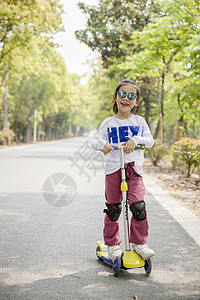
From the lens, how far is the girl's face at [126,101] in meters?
3.88

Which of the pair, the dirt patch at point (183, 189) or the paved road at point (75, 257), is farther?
the dirt patch at point (183, 189)

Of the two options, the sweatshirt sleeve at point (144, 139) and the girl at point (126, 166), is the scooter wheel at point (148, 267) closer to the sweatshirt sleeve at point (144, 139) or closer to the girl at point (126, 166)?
the girl at point (126, 166)

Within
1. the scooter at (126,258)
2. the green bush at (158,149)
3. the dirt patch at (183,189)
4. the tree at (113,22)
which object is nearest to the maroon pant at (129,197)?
the scooter at (126,258)

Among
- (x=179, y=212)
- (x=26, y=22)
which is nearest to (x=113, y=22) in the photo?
(x=26, y=22)

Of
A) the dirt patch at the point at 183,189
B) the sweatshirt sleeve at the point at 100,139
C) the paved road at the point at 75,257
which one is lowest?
the dirt patch at the point at 183,189

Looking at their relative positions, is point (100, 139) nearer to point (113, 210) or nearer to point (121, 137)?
point (121, 137)

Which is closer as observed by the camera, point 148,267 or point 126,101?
point 148,267

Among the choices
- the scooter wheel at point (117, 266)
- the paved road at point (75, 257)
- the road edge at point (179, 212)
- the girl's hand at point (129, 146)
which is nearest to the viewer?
the paved road at point (75, 257)

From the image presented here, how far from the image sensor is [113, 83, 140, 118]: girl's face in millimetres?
3885

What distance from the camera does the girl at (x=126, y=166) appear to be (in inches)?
146

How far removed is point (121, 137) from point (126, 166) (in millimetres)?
291

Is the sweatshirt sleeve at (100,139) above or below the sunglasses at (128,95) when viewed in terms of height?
below

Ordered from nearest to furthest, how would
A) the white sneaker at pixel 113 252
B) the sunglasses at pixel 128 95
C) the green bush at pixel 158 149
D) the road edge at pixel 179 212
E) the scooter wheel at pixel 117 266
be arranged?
the scooter wheel at pixel 117 266 < the white sneaker at pixel 113 252 < the sunglasses at pixel 128 95 < the road edge at pixel 179 212 < the green bush at pixel 158 149

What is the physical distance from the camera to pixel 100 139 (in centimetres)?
380
